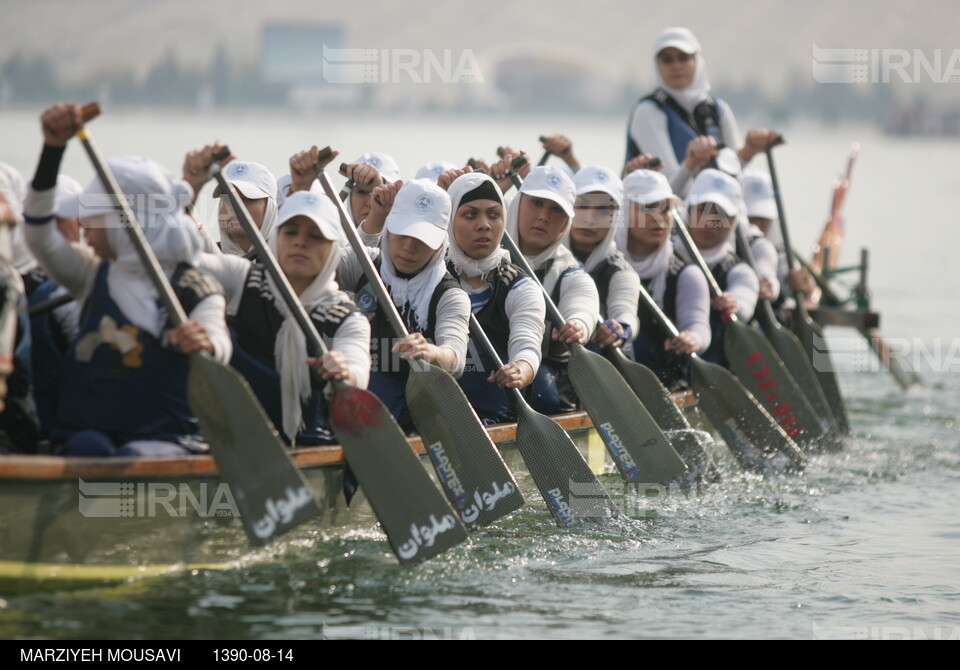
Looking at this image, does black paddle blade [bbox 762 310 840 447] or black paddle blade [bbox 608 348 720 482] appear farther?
black paddle blade [bbox 762 310 840 447]

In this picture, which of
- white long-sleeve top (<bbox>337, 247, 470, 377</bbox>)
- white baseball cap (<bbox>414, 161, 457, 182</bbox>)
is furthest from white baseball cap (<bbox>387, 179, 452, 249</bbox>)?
white baseball cap (<bbox>414, 161, 457, 182</bbox>)

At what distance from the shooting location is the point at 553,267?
23.2 ft

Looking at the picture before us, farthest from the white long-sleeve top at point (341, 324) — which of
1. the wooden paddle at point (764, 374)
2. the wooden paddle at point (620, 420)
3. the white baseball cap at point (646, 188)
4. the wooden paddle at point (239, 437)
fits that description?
the wooden paddle at point (764, 374)

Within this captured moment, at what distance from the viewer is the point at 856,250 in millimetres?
28172

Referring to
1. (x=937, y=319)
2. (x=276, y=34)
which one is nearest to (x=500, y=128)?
(x=276, y=34)

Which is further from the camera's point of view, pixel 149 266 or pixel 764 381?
pixel 764 381

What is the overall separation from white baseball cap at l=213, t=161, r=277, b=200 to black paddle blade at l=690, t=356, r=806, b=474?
8.61 ft

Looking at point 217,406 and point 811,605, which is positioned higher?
point 217,406

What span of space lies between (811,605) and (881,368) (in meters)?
8.16

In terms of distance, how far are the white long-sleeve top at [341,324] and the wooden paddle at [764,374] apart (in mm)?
3480

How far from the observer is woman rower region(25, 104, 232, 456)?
4.77m

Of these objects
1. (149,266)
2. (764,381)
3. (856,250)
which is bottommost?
(856,250)

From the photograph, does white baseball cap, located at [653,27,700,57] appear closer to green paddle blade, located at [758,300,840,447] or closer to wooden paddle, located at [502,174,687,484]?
green paddle blade, located at [758,300,840,447]
